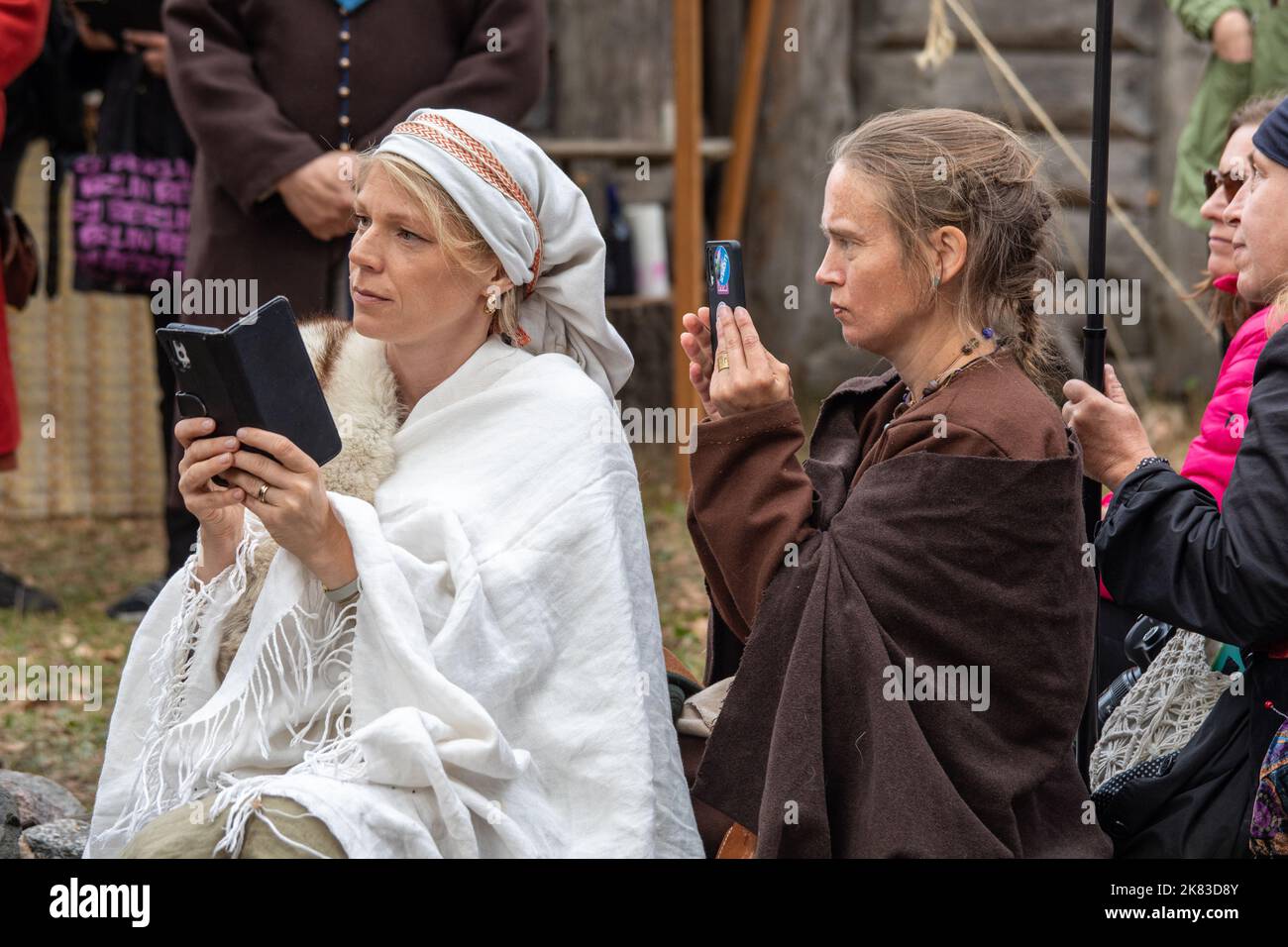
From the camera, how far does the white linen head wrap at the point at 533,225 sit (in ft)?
8.91

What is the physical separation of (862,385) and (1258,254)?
2.24 ft

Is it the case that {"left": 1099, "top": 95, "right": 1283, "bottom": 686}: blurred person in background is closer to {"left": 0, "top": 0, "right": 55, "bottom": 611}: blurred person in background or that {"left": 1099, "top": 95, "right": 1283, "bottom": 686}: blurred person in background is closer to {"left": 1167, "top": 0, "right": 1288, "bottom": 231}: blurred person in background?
{"left": 1167, "top": 0, "right": 1288, "bottom": 231}: blurred person in background

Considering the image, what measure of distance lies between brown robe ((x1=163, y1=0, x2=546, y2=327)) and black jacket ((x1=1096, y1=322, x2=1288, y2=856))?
2.30 m

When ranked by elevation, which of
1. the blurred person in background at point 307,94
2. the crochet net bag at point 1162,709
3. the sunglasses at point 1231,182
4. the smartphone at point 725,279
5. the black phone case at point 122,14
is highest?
the black phone case at point 122,14

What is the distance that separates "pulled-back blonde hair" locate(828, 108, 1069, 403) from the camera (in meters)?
2.59

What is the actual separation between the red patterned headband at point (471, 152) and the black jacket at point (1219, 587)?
111 centimetres

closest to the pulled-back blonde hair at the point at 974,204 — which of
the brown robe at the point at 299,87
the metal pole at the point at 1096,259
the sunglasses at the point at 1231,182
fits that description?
the metal pole at the point at 1096,259

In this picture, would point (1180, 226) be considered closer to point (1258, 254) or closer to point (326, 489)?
point (1258, 254)

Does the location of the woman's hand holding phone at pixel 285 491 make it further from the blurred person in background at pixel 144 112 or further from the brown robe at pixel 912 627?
the blurred person in background at pixel 144 112

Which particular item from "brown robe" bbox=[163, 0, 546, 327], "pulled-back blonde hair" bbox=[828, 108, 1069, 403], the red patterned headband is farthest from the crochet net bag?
"brown robe" bbox=[163, 0, 546, 327]

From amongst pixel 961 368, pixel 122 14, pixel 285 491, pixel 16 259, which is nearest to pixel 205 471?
pixel 285 491

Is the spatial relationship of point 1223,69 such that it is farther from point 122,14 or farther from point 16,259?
point 16,259

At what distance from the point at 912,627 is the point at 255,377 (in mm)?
1039
